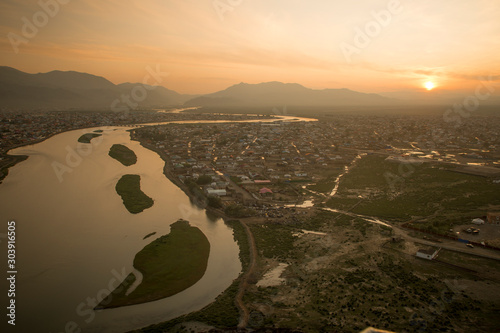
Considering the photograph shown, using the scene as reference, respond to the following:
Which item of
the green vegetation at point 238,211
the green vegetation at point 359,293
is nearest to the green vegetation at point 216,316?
the green vegetation at point 359,293

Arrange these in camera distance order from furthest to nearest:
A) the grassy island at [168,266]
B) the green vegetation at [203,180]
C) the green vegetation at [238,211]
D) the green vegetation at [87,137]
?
1. the green vegetation at [87,137]
2. the green vegetation at [203,180]
3. the green vegetation at [238,211]
4. the grassy island at [168,266]

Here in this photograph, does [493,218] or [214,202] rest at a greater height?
[493,218]

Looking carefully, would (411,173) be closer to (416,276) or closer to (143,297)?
(416,276)

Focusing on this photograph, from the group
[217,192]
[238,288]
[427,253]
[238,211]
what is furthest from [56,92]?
[427,253]

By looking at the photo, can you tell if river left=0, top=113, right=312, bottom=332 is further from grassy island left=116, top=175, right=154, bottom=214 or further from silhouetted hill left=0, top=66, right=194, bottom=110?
silhouetted hill left=0, top=66, right=194, bottom=110

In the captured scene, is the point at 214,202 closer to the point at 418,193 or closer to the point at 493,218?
the point at 418,193

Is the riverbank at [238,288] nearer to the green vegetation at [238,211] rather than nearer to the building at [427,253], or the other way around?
the green vegetation at [238,211]
